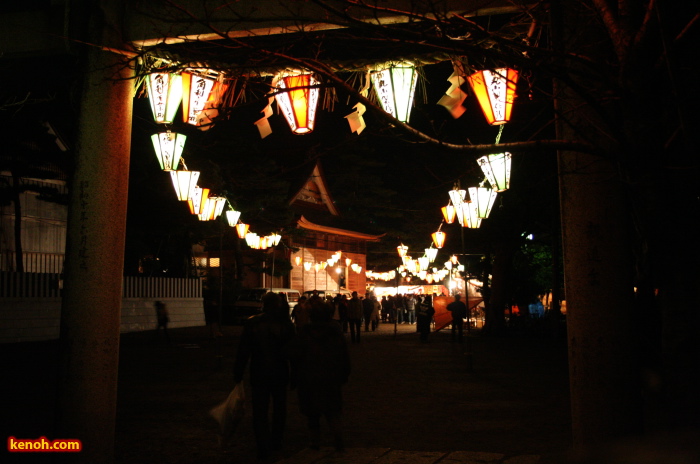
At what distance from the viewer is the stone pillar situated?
15.5 feet

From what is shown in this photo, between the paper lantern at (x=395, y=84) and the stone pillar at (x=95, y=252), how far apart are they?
2701mm

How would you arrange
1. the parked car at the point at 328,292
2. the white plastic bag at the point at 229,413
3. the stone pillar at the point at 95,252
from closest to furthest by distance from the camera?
the stone pillar at the point at 95,252 → the white plastic bag at the point at 229,413 → the parked car at the point at 328,292

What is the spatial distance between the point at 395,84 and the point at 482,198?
8233 mm

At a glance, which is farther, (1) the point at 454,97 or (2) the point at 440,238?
(2) the point at 440,238

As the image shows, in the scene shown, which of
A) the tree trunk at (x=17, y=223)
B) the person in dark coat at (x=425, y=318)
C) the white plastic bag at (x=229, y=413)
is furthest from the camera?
the person in dark coat at (x=425, y=318)

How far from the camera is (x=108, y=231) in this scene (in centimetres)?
489

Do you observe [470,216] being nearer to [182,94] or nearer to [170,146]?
[170,146]

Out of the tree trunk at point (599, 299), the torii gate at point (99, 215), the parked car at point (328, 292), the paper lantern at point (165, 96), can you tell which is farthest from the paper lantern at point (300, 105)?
the parked car at point (328, 292)

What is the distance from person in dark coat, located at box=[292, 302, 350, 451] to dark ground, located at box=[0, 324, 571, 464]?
60 centimetres

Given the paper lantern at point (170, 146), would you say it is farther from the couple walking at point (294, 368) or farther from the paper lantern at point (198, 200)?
the paper lantern at point (198, 200)

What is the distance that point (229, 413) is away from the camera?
19.6ft

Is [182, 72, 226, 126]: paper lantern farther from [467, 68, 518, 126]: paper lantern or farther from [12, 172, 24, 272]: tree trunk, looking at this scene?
[12, 172, 24, 272]: tree trunk

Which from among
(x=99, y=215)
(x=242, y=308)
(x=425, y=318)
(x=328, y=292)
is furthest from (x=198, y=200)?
(x=328, y=292)

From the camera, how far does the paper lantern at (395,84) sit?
6.54 metres
